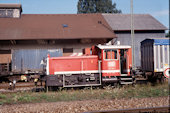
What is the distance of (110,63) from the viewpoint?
1173 centimetres

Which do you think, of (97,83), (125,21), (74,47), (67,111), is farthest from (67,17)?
(67,111)

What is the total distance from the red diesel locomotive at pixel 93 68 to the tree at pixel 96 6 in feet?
144

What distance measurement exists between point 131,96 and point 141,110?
2.65 metres

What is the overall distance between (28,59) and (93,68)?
848cm

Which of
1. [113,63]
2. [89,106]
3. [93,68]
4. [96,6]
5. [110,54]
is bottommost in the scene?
[89,106]

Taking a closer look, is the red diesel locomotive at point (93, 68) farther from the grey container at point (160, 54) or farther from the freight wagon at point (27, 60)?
the freight wagon at point (27, 60)

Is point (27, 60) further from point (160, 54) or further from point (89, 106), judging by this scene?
point (89, 106)

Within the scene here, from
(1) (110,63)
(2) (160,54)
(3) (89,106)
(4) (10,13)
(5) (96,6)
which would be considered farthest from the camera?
(5) (96,6)

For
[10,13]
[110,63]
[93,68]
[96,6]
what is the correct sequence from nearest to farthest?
[110,63], [93,68], [10,13], [96,6]

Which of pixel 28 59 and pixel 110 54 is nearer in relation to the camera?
pixel 110 54

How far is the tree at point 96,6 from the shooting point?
54125 millimetres

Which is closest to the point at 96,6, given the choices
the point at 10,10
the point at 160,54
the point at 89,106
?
the point at 10,10

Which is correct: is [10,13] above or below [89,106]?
above

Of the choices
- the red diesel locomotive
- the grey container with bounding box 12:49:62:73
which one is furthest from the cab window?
the grey container with bounding box 12:49:62:73
